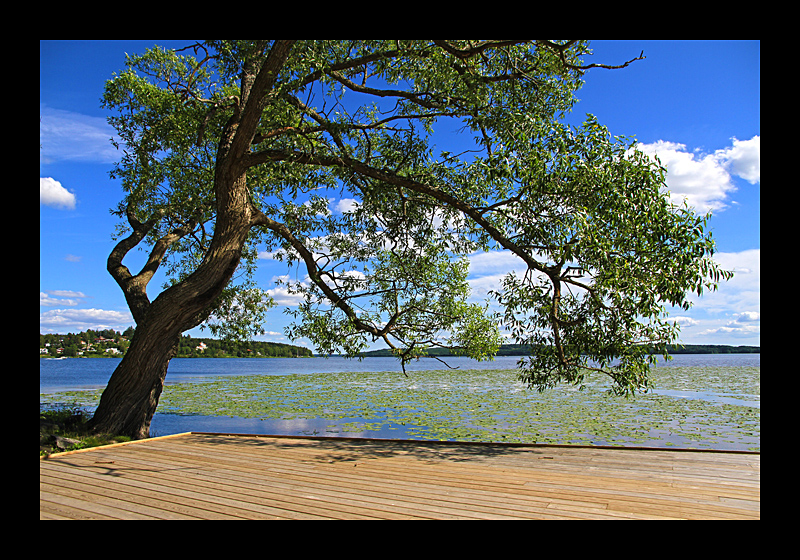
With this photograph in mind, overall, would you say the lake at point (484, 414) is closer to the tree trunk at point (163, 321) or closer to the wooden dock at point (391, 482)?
the wooden dock at point (391, 482)

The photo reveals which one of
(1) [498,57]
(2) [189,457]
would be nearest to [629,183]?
(1) [498,57]

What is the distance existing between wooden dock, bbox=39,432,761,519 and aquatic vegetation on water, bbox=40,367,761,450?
2.28 meters

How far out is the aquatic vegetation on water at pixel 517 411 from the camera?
354 inches

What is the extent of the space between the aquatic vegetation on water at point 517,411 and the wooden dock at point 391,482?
228 centimetres

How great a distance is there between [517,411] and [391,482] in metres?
8.54

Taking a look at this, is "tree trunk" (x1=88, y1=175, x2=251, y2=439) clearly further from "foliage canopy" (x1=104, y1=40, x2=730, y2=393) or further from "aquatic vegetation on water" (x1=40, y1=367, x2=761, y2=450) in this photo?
"aquatic vegetation on water" (x1=40, y1=367, x2=761, y2=450)

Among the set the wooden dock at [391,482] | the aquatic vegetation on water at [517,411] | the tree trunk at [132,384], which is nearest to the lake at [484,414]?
the aquatic vegetation on water at [517,411]

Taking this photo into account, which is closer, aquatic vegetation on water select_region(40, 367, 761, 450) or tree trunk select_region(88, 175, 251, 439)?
tree trunk select_region(88, 175, 251, 439)

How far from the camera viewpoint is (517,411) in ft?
39.4

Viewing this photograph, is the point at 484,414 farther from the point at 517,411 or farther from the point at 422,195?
the point at 422,195

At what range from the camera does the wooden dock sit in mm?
3264

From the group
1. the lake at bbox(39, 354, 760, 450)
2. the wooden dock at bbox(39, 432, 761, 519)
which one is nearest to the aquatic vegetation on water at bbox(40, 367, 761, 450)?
the lake at bbox(39, 354, 760, 450)

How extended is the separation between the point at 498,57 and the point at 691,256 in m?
3.67
